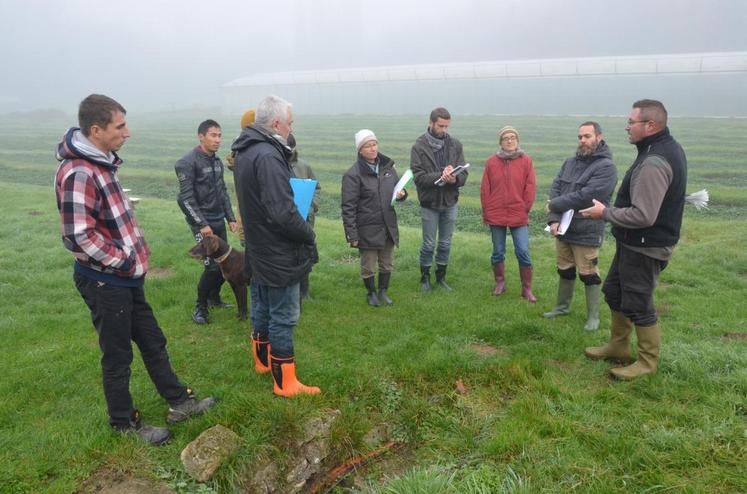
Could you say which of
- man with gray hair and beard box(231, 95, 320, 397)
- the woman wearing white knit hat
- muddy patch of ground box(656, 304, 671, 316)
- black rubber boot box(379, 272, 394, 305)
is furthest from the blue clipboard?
muddy patch of ground box(656, 304, 671, 316)

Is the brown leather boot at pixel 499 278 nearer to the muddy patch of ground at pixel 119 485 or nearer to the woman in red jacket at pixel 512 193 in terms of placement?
the woman in red jacket at pixel 512 193

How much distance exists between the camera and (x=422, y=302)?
21.4 ft

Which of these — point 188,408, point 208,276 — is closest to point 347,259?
point 208,276

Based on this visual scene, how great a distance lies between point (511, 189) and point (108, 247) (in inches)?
189

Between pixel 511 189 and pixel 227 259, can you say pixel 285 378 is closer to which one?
pixel 227 259

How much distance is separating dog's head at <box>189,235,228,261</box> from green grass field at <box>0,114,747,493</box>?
2.93 ft

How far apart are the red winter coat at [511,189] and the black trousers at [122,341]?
4408mm

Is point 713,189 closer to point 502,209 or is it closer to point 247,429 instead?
point 502,209

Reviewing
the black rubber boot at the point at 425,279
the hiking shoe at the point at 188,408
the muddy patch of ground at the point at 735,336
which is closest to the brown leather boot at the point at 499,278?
the black rubber boot at the point at 425,279

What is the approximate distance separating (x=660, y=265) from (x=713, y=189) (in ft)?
42.2

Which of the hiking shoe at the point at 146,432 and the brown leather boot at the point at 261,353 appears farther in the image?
the brown leather boot at the point at 261,353

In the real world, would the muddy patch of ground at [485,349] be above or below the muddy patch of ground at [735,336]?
above

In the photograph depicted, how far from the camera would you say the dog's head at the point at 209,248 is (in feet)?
18.2

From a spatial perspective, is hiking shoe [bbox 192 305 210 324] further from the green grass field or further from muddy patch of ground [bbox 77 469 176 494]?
muddy patch of ground [bbox 77 469 176 494]
